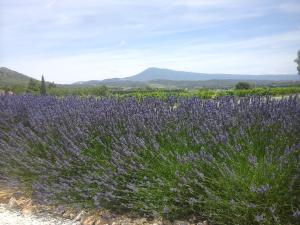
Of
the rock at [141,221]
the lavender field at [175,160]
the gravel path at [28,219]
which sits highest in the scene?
the lavender field at [175,160]

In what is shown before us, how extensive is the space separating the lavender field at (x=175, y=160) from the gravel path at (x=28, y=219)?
0.59ft

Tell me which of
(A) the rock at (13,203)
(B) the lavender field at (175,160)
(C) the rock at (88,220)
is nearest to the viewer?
(B) the lavender field at (175,160)

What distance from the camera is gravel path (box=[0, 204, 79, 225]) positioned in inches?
140

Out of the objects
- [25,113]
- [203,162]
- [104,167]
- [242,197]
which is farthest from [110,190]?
[25,113]

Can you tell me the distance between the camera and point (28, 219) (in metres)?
3.69

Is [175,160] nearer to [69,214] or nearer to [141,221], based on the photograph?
[141,221]

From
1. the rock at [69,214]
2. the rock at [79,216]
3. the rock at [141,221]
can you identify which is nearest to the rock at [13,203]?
the rock at [69,214]

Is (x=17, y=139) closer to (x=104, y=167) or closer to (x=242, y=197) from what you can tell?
(x=104, y=167)

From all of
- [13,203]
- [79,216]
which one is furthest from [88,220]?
[13,203]

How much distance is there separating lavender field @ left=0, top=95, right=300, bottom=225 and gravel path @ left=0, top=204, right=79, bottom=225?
179 mm

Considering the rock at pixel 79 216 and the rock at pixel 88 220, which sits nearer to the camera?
the rock at pixel 88 220

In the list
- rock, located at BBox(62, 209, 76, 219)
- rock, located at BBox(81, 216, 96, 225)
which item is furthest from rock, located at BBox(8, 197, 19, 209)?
rock, located at BBox(81, 216, 96, 225)

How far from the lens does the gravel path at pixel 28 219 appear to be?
3562 millimetres

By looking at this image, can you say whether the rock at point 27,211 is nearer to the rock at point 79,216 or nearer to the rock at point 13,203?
the rock at point 13,203
